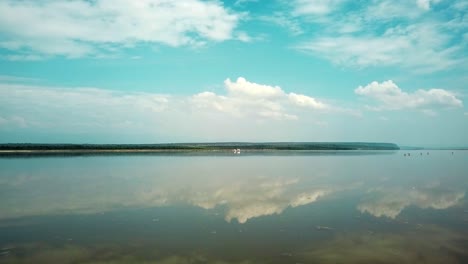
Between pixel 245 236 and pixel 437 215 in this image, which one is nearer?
pixel 245 236

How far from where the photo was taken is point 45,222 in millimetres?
10547

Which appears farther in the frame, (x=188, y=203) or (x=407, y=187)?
(x=407, y=187)

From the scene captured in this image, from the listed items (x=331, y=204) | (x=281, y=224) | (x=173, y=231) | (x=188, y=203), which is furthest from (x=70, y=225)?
(x=331, y=204)

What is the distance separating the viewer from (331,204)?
13.6 metres

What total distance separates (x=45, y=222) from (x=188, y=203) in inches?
182

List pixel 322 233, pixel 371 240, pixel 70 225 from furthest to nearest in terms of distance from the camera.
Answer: pixel 70 225 → pixel 322 233 → pixel 371 240

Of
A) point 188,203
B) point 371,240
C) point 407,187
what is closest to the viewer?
point 371,240

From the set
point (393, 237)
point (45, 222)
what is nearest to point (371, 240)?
point (393, 237)

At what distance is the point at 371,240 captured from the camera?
8922mm

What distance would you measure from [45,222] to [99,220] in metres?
1.44

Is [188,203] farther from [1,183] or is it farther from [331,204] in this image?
[1,183]

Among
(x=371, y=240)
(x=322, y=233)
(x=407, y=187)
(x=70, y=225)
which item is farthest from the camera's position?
(x=407, y=187)

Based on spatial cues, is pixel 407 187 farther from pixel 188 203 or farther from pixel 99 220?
pixel 99 220

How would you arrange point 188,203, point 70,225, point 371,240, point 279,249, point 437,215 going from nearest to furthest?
point 279,249
point 371,240
point 70,225
point 437,215
point 188,203
